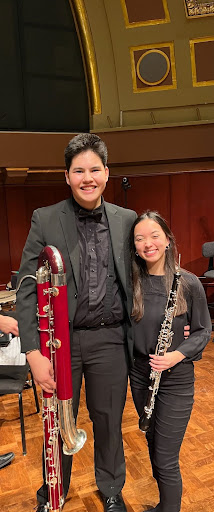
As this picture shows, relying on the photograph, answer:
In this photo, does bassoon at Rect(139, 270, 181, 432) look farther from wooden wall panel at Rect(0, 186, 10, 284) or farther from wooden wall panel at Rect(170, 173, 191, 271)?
wooden wall panel at Rect(0, 186, 10, 284)

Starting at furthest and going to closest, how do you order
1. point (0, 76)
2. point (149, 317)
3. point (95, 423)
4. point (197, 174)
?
point (197, 174) < point (0, 76) < point (95, 423) < point (149, 317)

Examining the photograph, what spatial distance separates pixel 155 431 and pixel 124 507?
66 centimetres

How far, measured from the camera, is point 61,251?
1.78 m

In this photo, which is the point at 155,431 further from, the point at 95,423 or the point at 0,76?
the point at 0,76

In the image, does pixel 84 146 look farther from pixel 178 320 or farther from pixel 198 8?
pixel 198 8

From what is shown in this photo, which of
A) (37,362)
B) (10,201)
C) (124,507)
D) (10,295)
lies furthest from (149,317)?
(10,201)

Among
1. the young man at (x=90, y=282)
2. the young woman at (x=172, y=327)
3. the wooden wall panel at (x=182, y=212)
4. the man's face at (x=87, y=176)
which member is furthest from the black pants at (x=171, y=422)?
the wooden wall panel at (x=182, y=212)

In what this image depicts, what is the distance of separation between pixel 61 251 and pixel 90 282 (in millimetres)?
188

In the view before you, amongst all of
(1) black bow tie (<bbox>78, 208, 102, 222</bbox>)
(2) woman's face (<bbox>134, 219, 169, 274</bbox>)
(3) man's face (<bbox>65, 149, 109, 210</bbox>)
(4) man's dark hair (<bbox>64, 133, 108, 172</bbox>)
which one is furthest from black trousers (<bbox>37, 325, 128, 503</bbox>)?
(4) man's dark hair (<bbox>64, 133, 108, 172</bbox>)

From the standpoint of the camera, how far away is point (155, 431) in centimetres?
182

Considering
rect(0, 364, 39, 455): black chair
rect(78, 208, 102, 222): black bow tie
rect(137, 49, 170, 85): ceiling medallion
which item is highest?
rect(137, 49, 170, 85): ceiling medallion

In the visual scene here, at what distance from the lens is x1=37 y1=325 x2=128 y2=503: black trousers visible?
1872 mm

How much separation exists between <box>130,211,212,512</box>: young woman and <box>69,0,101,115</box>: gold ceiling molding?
4.40 meters

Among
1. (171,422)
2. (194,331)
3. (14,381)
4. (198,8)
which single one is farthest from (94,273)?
(198,8)
